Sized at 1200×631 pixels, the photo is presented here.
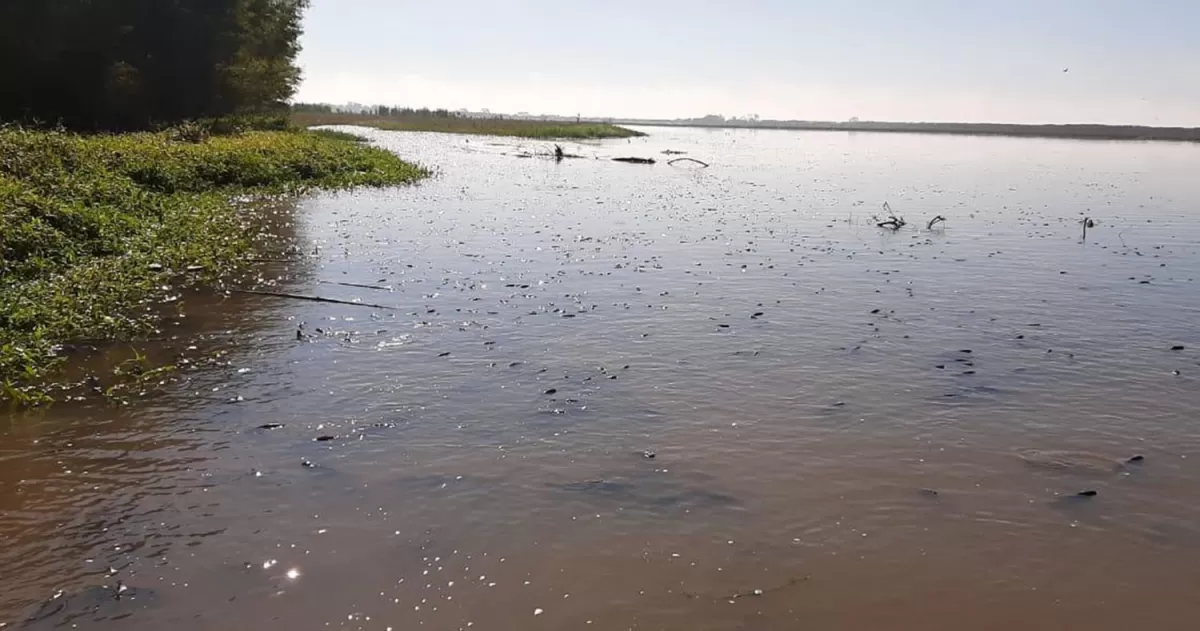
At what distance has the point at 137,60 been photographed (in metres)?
50.3

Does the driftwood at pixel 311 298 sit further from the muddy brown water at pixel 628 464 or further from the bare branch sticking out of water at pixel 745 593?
the bare branch sticking out of water at pixel 745 593

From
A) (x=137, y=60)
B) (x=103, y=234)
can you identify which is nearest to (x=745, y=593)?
(x=103, y=234)

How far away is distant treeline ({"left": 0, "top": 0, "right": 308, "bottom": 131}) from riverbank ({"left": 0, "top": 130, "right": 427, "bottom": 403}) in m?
10.8

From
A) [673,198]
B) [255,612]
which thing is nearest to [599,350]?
[255,612]

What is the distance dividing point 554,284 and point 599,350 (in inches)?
218

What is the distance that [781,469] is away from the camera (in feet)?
30.2

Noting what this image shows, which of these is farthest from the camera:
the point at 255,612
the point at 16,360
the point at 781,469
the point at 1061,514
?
the point at 16,360

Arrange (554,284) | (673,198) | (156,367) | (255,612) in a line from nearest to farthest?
(255,612) → (156,367) → (554,284) → (673,198)

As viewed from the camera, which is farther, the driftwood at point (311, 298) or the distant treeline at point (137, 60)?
the distant treeline at point (137, 60)

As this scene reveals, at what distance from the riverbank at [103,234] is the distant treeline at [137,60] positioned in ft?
35.6

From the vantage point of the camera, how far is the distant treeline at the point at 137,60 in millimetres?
42938

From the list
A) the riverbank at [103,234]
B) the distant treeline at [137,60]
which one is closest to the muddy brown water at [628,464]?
the riverbank at [103,234]

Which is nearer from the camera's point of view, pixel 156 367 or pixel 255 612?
pixel 255 612

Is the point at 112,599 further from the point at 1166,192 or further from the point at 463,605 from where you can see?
the point at 1166,192
